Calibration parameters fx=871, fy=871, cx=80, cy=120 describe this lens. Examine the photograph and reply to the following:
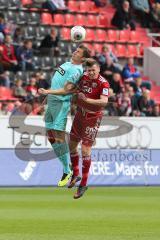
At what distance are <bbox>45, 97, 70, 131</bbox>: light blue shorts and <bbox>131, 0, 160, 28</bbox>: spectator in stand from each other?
1694 cm

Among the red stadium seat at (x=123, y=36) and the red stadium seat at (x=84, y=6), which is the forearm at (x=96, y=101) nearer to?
the red stadium seat at (x=84, y=6)

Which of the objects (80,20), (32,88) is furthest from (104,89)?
(80,20)

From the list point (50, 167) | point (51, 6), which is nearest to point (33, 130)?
point (50, 167)

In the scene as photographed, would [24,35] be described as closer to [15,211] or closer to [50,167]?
[50,167]

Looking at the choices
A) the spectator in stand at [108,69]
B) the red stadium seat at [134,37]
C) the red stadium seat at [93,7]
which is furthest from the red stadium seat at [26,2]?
the red stadium seat at [134,37]

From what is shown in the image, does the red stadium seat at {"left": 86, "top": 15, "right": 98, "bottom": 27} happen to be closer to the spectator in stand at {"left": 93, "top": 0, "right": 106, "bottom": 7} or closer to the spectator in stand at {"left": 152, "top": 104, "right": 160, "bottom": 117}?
the spectator in stand at {"left": 93, "top": 0, "right": 106, "bottom": 7}

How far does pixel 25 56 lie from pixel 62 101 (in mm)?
10556

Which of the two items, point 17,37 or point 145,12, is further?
point 145,12

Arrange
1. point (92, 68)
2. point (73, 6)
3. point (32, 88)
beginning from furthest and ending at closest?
point (73, 6), point (32, 88), point (92, 68)

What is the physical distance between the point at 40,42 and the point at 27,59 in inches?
74.6

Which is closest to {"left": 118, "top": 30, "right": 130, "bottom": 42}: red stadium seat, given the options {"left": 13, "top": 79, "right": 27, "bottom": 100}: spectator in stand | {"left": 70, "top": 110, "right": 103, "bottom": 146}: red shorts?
{"left": 13, "top": 79, "right": 27, "bottom": 100}: spectator in stand

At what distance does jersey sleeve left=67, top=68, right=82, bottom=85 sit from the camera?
14.5 meters

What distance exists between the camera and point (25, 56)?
25.8 meters

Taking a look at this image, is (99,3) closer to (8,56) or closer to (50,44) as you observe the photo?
(50,44)
